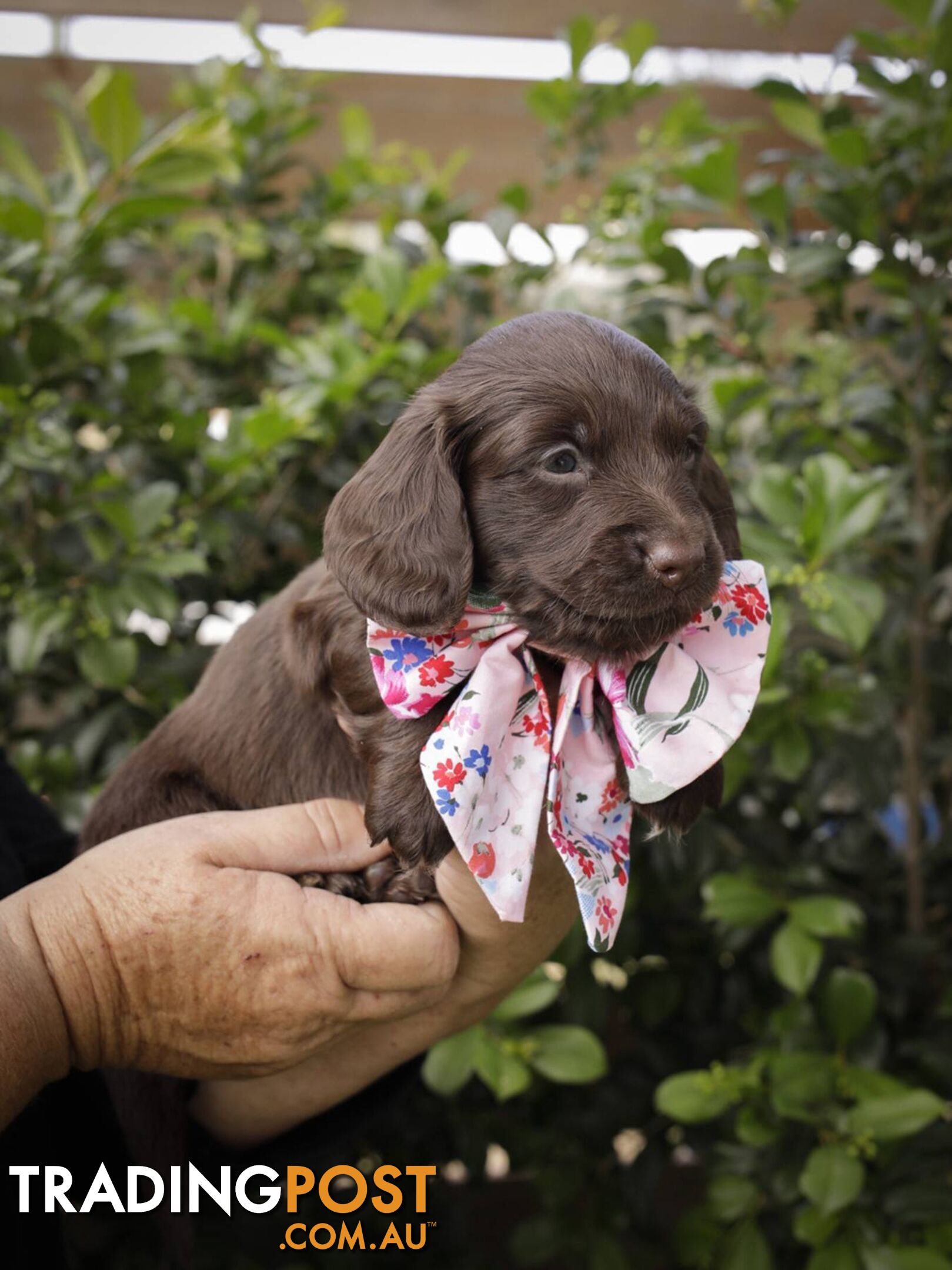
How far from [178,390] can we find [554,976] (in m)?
1.28

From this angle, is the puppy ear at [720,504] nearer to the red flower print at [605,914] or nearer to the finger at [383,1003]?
Answer: the red flower print at [605,914]

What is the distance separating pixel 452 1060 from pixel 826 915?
0.60 meters

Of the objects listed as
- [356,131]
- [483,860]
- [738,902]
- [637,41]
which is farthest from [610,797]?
[356,131]

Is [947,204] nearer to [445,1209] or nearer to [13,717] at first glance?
[13,717]

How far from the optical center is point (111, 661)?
65.5 inches

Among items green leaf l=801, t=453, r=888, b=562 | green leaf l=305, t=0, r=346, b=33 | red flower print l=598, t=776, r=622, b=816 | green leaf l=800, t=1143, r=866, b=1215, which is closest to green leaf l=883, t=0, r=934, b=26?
green leaf l=801, t=453, r=888, b=562

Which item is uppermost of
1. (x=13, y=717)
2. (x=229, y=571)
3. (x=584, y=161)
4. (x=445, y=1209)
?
(x=584, y=161)

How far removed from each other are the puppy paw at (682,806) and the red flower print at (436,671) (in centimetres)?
22

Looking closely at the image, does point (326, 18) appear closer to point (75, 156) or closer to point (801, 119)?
point (75, 156)

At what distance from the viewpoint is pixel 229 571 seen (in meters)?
2.04

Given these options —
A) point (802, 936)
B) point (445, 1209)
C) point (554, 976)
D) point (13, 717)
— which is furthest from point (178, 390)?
point (445, 1209)

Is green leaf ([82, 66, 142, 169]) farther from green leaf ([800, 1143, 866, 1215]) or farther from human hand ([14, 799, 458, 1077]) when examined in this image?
green leaf ([800, 1143, 866, 1215])

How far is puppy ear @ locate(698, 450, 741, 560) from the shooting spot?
1125 mm

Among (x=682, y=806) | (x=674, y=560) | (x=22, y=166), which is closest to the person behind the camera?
(x=674, y=560)
